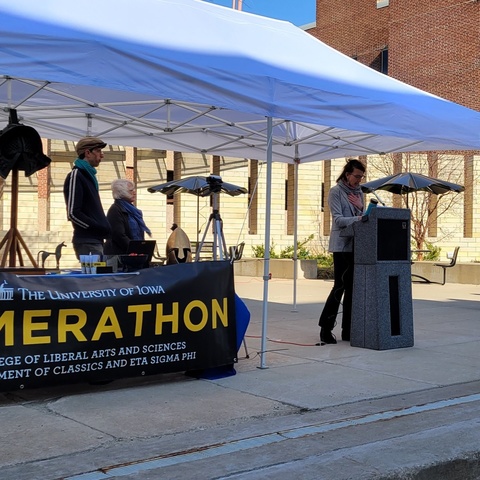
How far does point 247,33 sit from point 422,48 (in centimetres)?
2793

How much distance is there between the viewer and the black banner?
5.35m

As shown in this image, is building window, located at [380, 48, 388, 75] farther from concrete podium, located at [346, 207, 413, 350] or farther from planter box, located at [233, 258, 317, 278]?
concrete podium, located at [346, 207, 413, 350]

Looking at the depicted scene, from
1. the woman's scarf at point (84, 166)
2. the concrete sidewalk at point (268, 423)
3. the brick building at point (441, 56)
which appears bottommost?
the concrete sidewalk at point (268, 423)

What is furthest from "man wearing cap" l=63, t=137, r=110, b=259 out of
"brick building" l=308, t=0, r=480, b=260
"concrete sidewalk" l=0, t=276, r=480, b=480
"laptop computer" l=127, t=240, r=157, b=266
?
"brick building" l=308, t=0, r=480, b=260

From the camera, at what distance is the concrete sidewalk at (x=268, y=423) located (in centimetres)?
422

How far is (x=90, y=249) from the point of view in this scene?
22.8 ft

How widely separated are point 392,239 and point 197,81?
11.3 feet

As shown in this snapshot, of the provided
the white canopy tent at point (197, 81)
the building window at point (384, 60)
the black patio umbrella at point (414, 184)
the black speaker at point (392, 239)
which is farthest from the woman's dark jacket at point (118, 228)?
the building window at point (384, 60)

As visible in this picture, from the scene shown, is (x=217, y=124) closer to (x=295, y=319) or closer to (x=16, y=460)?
(x=295, y=319)

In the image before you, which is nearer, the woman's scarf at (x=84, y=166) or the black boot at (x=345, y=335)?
the woman's scarf at (x=84, y=166)

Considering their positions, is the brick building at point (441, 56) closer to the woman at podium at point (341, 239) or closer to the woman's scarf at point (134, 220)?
the woman at podium at point (341, 239)

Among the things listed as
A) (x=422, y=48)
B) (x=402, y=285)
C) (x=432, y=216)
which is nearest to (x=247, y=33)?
(x=402, y=285)

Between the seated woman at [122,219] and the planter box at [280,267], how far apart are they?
1423cm

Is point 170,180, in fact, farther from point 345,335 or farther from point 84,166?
point 84,166
